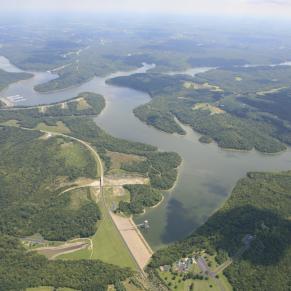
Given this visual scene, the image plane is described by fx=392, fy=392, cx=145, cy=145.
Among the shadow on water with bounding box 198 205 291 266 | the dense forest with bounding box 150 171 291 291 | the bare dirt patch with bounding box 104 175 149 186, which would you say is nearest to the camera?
the dense forest with bounding box 150 171 291 291

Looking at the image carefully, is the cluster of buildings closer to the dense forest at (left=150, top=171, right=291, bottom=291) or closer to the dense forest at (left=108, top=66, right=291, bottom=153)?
the dense forest at (left=150, top=171, right=291, bottom=291)

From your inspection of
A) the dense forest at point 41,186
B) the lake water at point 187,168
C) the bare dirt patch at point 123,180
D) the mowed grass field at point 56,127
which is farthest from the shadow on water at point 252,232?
the mowed grass field at point 56,127

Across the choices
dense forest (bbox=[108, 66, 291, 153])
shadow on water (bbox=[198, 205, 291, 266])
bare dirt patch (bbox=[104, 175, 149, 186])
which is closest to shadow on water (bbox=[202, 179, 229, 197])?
shadow on water (bbox=[198, 205, 291, 266])

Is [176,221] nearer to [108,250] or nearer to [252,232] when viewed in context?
[252,232]

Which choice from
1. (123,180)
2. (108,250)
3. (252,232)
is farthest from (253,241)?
(123,180)

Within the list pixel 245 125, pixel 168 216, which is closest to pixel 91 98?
pixel 245 125

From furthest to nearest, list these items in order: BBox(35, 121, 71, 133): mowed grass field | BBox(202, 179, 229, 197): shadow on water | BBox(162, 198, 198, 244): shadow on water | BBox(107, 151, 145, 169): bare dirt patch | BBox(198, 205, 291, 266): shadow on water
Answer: BBox(35, 121, 71, 133): mowed grass field, BBox(107, 151, 145, 169): bare dirt patch, BBox(202, 179, 229, 197): shadow on water, BBox(162, 198, 198, 244): shadow on water, BBox(198, 205, 291, 266): shadow on water
